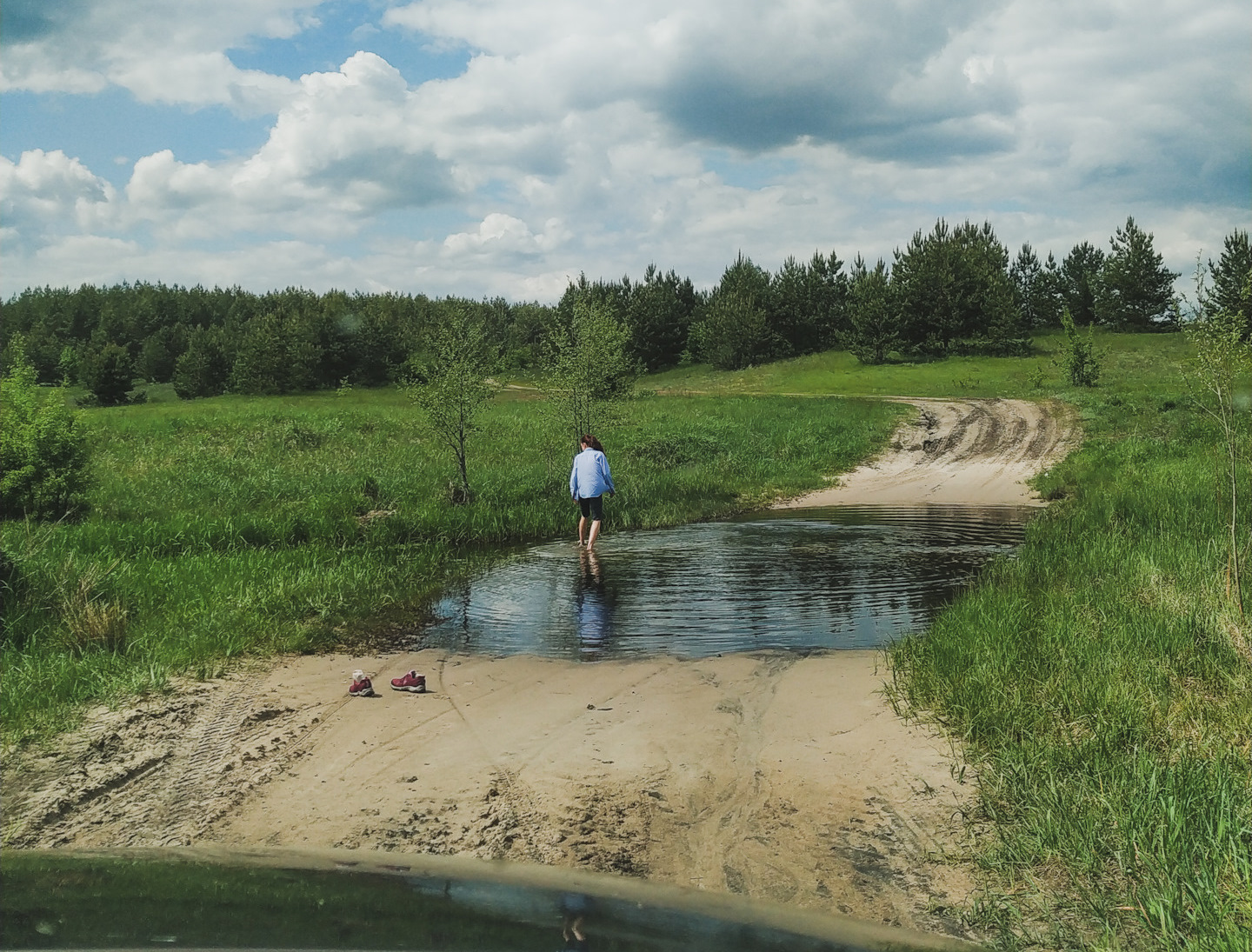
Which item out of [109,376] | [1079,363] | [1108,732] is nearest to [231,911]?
[1108,732]

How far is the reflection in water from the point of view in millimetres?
10562

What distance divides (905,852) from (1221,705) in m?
3.06

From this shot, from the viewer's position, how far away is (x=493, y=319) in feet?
465

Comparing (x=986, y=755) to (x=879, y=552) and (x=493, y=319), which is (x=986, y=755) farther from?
(x=493, y=319)

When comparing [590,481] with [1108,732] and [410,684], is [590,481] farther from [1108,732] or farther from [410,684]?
[1108,732]

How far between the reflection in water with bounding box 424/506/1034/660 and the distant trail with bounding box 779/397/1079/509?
551 cm

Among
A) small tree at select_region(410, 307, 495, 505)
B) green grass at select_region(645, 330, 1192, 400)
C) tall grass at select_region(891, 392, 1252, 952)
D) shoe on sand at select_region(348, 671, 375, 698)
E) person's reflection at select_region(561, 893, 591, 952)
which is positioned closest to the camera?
person's reflection at select_region(561, 893, 591, 952)

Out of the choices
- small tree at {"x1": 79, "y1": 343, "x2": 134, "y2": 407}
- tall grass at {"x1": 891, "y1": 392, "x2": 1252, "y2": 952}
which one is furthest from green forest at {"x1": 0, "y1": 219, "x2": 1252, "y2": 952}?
small tree at {"x1": 79, "y1": 343, "x2": 134, "y2": 407}

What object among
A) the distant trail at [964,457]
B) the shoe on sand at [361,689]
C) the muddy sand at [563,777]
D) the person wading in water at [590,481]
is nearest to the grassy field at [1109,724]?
the muddy sand at [563,777]

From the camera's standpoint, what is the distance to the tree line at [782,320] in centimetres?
7031

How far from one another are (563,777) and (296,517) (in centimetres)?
1224

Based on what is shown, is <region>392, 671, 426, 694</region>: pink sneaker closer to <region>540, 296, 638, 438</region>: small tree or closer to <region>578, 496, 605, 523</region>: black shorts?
<region>578, 496, 605, 523</region>: black shorts

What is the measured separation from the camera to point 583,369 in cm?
2406

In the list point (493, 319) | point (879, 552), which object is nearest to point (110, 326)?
point (493, 319)
